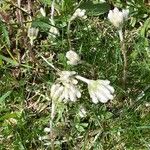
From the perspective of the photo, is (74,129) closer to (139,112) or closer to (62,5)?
(139,112)

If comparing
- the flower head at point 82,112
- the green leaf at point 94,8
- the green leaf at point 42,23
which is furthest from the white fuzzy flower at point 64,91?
the green leaf at point 94,8

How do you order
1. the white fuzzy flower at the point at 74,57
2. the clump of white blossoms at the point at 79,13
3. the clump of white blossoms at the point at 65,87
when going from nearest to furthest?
the clump of white blossoms at the point at 65,87, the white fuzzy flower at the point at 74,57, the clump of white blossoms at the point at 79,13

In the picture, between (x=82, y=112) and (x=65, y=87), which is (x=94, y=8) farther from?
(x=65, y=87)

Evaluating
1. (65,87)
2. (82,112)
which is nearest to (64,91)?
(65,87)

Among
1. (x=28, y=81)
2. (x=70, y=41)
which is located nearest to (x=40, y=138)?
(x=28, y=81)

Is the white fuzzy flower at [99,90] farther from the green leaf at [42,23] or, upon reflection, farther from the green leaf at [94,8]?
the green leaf at [94,8]

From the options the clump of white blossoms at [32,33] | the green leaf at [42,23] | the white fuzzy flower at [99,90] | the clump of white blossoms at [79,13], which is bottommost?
the white fuzzy flower at [99,90]
